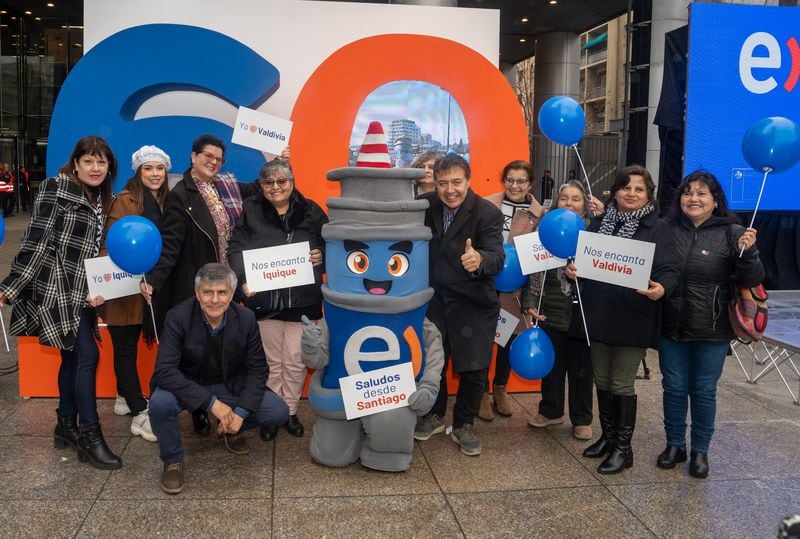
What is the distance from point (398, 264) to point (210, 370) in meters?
1.18

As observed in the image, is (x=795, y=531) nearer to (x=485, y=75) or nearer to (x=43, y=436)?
(x=43, y=436)

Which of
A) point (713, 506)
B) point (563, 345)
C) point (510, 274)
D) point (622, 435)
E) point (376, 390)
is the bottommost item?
point (713, 506)

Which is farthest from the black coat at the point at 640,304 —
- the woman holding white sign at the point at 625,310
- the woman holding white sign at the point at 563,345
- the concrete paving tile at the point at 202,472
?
the concrete paving tile at the point at 202,472

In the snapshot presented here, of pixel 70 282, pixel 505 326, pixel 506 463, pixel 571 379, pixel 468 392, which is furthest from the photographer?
pixel 505 326

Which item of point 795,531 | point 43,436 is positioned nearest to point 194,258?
point 43,436

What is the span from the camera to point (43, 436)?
424 cm

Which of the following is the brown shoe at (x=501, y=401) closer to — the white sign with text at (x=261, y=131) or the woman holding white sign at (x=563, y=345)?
the woman holding white sign at (x=563, y=345)

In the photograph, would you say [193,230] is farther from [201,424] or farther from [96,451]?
[96,451]

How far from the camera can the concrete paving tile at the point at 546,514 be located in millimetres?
3195

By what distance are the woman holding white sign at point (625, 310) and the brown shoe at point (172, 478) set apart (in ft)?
7.52

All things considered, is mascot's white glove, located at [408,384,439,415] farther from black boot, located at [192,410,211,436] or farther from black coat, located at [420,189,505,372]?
black boot, located at [192,410,211,436]

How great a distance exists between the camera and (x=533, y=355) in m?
4.14

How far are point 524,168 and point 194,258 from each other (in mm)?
2246

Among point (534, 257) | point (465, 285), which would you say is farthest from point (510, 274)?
point (465, 285)
